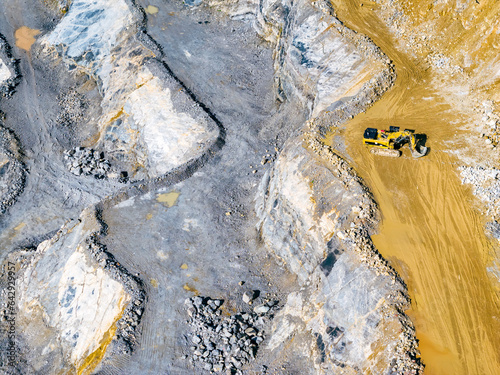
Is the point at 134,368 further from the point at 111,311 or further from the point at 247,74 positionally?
the point at 247,74

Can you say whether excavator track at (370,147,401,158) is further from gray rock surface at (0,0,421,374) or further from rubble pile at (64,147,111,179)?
rubble pile at (64,147,111,179)

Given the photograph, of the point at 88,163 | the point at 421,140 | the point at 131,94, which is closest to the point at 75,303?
the point at 88,163

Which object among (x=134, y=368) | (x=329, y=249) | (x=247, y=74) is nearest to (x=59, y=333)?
(x=134, y=368)

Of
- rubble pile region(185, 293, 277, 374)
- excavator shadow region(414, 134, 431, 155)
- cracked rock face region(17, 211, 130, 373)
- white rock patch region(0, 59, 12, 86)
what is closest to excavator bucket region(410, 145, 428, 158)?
excavator shadow region(414, 134, 431, 155)

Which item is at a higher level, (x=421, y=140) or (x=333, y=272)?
(x=421, y=140)

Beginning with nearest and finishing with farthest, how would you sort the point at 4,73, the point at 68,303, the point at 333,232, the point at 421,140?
the point at 333,232 → the point at 421,140 → the point at 68,303 → the point at 4,73

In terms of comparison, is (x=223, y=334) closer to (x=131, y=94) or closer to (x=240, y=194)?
(x=240, y=194)
